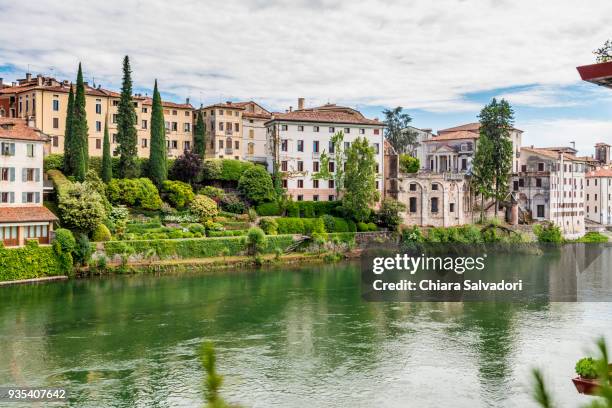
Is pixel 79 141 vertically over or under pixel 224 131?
under

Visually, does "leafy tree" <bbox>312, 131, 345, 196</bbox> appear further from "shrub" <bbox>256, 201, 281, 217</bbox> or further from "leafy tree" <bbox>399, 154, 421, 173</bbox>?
"leafy tree" <bbox>399, 154, 421, 173</bbox>

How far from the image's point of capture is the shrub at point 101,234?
44812 millimetres

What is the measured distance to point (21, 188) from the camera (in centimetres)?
4369

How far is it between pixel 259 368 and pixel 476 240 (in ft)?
139

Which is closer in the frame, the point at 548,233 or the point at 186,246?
the point at 186,246

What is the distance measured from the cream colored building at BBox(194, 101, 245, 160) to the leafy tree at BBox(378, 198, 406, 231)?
19678 millimetres

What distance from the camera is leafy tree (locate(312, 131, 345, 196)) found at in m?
62.5

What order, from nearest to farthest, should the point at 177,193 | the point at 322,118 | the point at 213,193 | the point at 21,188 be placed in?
the point at 21,188 < the point at 177,193 < the point at 213,193 < the point at 322,118

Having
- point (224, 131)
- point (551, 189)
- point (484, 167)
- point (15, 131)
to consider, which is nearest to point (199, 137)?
point (224, 131)

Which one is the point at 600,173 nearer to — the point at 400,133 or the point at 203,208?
the point at 400,133

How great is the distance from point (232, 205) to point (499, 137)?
27.9m

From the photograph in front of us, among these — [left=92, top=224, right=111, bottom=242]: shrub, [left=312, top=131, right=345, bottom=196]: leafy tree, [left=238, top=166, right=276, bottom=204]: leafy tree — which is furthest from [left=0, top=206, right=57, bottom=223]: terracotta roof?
[left=312, top=131, right=345, bottom=196]: leafy tree

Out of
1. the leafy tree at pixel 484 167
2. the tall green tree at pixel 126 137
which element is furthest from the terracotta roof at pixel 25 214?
the leafy tree at pixel 484 167

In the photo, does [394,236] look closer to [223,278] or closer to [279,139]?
[279,139]
